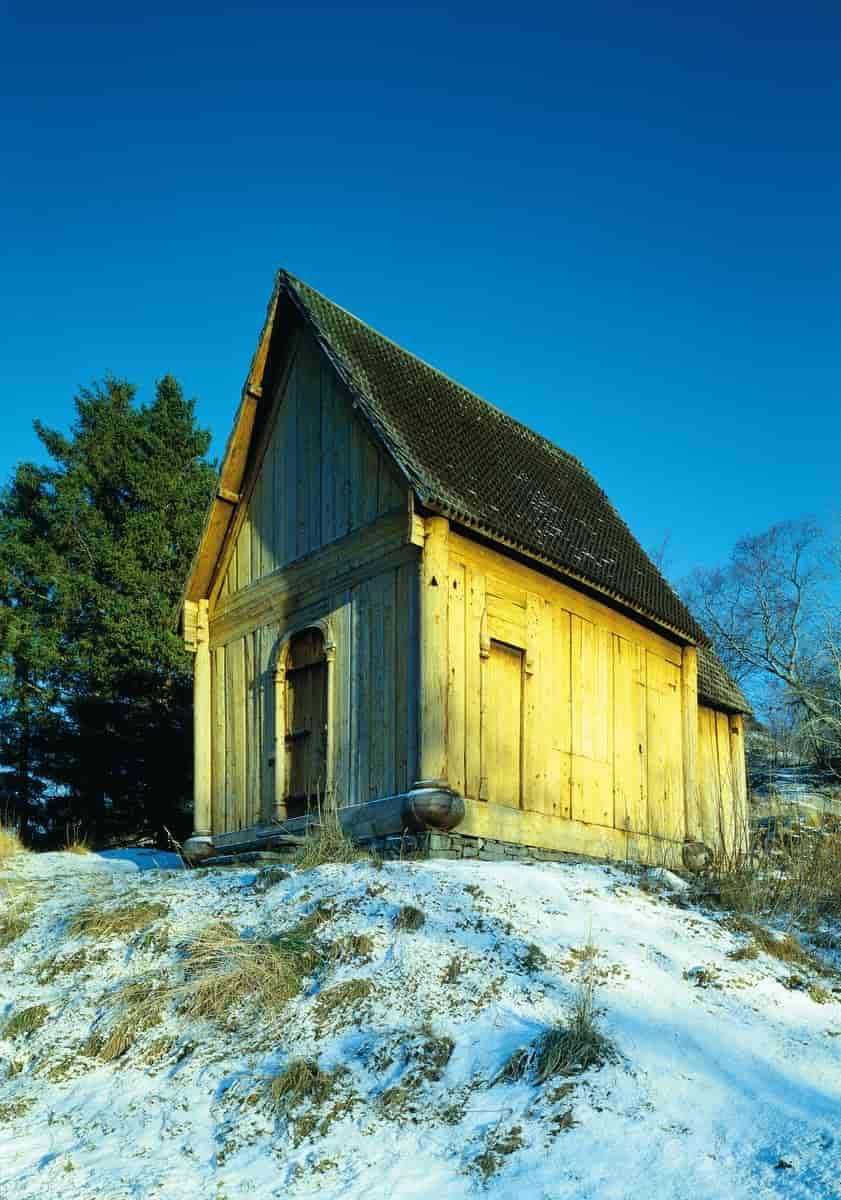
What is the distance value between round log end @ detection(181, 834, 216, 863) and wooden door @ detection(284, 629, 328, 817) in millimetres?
1489

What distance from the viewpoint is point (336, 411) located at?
14594 millimetres

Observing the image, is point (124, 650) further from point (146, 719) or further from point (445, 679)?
point (445, 679)

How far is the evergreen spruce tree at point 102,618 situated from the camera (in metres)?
23.8

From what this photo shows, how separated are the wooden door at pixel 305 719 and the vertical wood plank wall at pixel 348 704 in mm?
207

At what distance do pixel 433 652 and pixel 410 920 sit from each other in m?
3.89

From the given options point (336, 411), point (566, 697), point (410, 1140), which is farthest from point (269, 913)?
point (336, 411)

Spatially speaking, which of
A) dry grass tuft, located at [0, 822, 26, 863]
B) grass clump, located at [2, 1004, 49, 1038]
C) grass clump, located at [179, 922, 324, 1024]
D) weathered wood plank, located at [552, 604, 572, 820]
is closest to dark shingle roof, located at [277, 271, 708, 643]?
weathered wood plank, located at [552, 604, 572, 820]

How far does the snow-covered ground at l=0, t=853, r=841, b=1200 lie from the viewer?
6.17 metres

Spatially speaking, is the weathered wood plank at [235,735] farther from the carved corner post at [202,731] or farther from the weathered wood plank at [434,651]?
the weathered wood plank at [434,651]

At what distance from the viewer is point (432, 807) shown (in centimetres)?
1183

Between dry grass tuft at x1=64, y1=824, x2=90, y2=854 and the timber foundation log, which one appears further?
dry grass tuft at x1=64, y1=824, x2=90, y2=854

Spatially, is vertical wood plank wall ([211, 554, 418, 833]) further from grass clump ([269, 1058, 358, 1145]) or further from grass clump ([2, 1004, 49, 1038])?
grass clump ([269, 1058, 358, 1145])

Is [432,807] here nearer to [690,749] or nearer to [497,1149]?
[497,1149]

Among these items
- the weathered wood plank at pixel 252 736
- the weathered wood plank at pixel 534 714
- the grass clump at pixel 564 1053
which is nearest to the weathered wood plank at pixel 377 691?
the weathered wood plank at pixel 534 714
